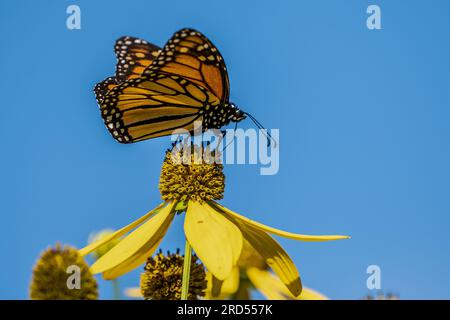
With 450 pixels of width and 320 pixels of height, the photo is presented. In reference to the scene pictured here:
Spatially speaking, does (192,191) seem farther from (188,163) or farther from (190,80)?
(190,80)

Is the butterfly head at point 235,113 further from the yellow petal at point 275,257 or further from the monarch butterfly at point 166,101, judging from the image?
the yellow petal at point 275,257

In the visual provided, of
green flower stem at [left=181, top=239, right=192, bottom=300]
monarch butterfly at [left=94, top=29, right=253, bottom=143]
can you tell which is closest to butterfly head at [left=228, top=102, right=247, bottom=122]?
monarch butterfly at [left=94, top=29, right=253, bottom=143]

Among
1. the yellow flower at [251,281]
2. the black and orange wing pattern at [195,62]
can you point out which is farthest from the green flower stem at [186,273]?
the yellow flower at [251,281]

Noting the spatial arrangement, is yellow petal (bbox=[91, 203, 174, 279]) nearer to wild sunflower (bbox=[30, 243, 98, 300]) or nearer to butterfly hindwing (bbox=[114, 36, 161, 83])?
wild sunflower (bbox=[30, 243, 98, 300])

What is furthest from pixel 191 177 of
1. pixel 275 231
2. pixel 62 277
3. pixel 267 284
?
pixel 267 284

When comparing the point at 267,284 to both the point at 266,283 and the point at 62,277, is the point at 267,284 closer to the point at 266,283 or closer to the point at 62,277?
the point at 266,283
